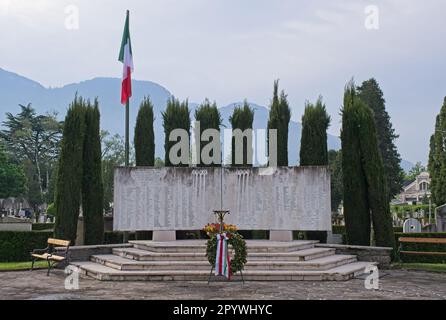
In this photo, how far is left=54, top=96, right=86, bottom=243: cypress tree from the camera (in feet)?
54.6

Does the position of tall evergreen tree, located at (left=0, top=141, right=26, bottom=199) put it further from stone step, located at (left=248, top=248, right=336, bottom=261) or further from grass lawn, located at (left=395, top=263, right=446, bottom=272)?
grass lawn, located at (left=395, top=263, right=446, bottom=272)

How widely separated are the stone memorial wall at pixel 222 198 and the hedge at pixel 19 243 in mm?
3340

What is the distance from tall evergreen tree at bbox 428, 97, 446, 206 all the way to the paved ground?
115 ft

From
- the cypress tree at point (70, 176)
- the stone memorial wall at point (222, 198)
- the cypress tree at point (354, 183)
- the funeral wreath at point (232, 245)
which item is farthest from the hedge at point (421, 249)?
the cypress tree at point (70, 176)

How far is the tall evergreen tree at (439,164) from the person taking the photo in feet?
146

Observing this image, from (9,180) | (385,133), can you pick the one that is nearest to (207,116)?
(385,133)

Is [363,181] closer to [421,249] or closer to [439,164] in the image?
[421,249]

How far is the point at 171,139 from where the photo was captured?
1892 centimetres

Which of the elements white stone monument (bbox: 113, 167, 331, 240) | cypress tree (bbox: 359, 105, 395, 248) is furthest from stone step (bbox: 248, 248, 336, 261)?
cypress tree (bbox: 359, 105, 395, 248)

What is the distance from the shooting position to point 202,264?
1295 cm

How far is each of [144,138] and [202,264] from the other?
26.2 ft

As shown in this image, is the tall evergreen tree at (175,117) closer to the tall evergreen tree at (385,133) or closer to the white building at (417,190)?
the tall evergreen tree at (385,133)

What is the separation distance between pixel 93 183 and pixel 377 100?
36.8m
